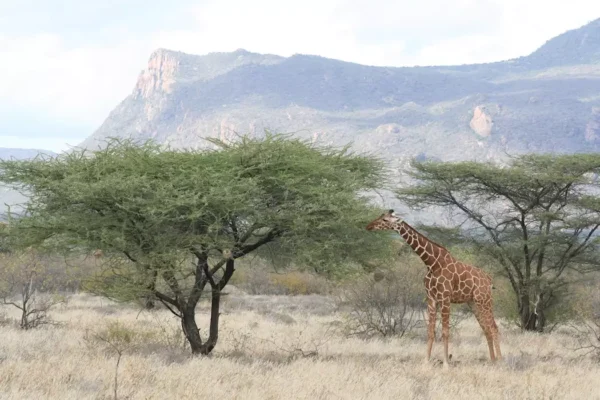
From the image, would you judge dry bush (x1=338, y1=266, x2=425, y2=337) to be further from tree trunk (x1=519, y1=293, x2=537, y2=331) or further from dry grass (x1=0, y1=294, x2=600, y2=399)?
tree trunk (x1=519, y1=293, x2=537, y2=331)

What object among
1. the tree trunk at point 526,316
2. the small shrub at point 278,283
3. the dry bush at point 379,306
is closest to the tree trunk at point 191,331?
the dry bush at point 379,306

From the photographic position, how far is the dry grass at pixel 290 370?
9.85 meters

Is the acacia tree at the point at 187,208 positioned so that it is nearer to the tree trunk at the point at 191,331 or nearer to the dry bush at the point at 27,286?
the tree trunk at the point at 191,331

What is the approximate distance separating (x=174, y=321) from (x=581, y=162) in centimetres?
1467

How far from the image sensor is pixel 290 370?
1219 centimetres

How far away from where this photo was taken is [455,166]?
22.0 meters

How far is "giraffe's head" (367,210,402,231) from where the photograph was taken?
13.0m

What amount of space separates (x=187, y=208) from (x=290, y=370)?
3.62 m

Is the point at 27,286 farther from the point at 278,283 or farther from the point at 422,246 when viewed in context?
the point at 278,283

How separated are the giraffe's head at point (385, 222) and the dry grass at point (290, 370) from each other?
2738 mm

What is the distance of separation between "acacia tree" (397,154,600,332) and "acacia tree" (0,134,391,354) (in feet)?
28.5

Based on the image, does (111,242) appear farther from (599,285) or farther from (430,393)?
(599,285)

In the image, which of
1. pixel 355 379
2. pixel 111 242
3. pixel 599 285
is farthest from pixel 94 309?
pixel 599 285

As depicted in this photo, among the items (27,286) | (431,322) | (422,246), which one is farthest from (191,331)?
(27,286)
